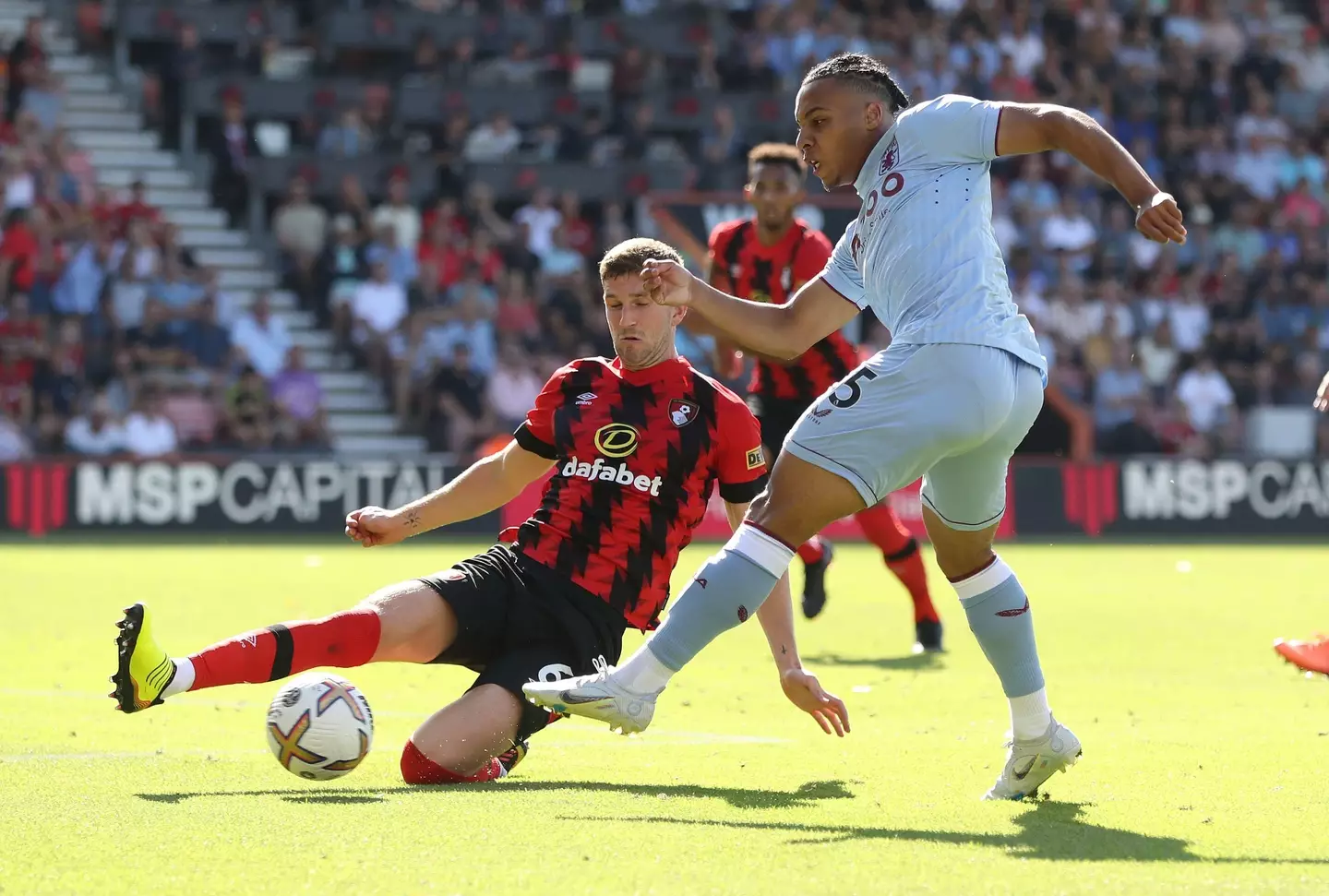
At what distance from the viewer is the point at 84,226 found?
66.0ft

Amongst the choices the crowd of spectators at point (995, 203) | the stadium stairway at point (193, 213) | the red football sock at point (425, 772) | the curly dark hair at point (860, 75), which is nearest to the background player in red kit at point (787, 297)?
the curly dark hair at point (860, 75)

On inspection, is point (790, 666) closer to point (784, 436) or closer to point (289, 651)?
point (289, 651)

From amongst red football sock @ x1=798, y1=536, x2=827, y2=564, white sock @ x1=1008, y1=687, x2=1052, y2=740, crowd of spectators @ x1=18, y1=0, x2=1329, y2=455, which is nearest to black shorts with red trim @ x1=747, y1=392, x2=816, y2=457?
red football sock @ x1=798, y1=536, x2=827, y2=564

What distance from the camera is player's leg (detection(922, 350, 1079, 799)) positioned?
519cm

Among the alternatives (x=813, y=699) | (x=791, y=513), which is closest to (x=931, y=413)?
(x=791, y=513)

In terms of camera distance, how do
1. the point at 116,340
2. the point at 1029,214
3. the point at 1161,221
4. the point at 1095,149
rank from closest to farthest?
1. the point at 1161,221
2. the point at 1095,149
3. the point at 116,340
4. the point at 1029,214

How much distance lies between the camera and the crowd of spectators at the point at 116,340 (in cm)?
1914

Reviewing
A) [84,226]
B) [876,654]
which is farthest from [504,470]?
[84,226]

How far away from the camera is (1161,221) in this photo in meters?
4.60

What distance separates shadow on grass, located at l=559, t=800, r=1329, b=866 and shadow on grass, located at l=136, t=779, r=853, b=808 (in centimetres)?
40

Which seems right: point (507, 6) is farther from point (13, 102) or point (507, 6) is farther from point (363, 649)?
point (363, 649)

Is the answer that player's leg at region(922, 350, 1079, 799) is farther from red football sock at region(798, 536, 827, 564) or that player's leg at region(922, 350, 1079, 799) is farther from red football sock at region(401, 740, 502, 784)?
red football sock at region(798, 536, 827, 564)

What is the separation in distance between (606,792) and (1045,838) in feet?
4.44

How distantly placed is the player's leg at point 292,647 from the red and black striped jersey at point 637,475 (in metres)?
0.46
